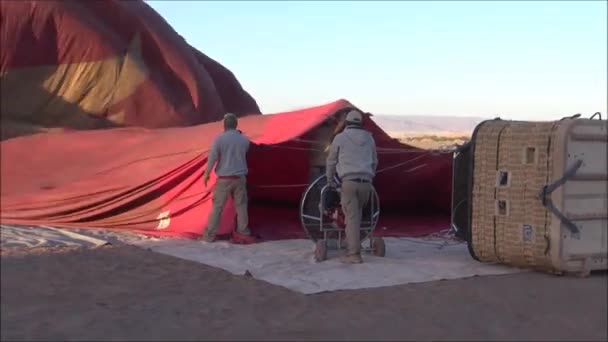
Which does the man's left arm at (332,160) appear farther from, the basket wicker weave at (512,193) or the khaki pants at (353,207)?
the basket wicker weave at (512,193)

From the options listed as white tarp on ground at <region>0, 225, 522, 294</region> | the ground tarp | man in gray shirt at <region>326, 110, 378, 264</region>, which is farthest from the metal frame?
the ground tarp

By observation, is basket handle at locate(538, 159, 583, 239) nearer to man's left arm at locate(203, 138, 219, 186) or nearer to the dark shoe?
the dark shoe

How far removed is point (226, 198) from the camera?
859 centimetres

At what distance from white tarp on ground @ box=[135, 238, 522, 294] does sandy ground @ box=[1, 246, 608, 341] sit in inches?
8.6

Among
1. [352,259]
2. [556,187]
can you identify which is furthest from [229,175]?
[556,187]

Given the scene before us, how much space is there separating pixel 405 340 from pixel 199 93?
9599mm

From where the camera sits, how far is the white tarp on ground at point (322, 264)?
679 centimetres

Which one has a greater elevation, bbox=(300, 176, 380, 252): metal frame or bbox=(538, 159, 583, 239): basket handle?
bbox=(538, 159, 583, 239): basket handle

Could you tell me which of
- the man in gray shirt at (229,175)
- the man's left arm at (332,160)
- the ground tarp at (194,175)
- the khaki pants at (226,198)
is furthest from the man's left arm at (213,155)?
the man's left arm at (332,160)

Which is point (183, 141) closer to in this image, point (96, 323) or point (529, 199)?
point (529, 199)

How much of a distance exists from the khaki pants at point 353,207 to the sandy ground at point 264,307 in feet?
3.26

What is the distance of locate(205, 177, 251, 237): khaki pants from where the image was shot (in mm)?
8539

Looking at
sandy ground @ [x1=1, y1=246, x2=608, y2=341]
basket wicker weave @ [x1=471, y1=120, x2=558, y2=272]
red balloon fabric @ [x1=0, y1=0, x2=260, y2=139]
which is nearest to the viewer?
sandy ground @ [x1=1, y1=246, x2=608, y2=341]

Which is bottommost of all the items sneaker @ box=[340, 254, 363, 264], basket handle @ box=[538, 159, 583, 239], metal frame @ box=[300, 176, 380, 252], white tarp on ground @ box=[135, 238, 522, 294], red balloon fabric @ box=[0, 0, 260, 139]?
white tarp on ground @ box=[135, 238, 522, 294]
